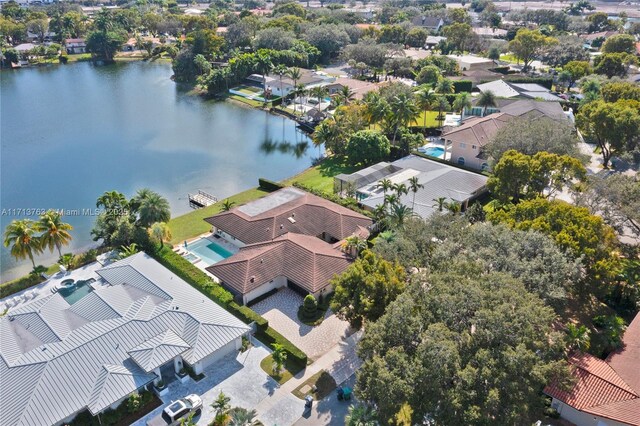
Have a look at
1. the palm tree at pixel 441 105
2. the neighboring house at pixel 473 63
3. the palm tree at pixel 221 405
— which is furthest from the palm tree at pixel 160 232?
the neighboring house at pixel 473 63

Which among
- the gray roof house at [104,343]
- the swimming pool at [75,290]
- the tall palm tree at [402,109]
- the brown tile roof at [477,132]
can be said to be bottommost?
the swimming pool at [75,290]

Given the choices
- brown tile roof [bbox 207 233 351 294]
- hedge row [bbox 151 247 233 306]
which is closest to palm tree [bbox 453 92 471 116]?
brown tile roof [bbox 207 233 351 294]

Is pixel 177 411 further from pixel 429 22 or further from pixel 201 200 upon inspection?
pixel 429 22

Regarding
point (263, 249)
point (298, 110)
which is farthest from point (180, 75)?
point (263, 249)

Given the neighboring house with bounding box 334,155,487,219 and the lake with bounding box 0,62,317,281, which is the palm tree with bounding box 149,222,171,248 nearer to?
the lake with bounding box 0,62,317,281

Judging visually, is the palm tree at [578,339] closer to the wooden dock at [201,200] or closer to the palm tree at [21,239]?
the wooden dock at [201,200]

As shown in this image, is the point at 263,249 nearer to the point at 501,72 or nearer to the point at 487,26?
the point at 501,72

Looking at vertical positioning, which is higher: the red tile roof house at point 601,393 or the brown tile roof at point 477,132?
the brown tile roof at point 477,132
